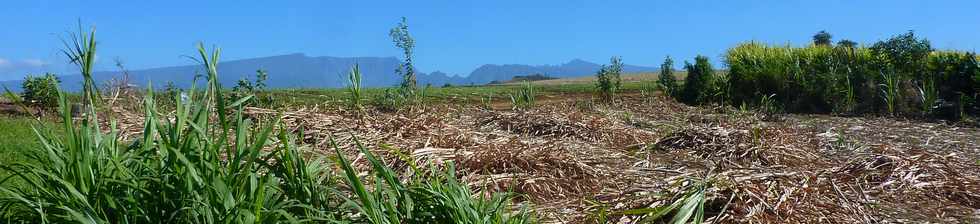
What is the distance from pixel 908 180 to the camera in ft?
16.2

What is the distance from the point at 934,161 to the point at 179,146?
15.6 feet

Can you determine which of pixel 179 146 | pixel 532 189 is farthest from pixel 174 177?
pixel 532 189

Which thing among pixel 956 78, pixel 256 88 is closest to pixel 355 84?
pixel 256 88

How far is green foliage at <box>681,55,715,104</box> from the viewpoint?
1204 cm

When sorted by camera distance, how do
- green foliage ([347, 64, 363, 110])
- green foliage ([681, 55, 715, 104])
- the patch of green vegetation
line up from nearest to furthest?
the patch of green vegetation
green foliage ([347, 64, 363, 110])
green foliage ([681, 55, 715, 104])

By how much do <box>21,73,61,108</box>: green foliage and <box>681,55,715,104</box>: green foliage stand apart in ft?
28.6

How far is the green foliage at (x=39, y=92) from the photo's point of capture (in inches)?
412

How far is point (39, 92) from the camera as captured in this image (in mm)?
10445

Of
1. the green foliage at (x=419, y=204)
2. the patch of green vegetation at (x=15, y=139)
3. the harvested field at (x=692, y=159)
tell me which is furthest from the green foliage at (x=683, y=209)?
Answer: the patch of green vegetation at (x=15, y=139)

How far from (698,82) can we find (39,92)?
29.5 feet

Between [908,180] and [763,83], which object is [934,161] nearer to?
[908,180]

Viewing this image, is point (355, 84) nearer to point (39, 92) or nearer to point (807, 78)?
point (39, 92)

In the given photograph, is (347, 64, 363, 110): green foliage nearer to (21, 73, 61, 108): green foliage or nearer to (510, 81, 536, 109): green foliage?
(510, 81, 536, 109): green foliage

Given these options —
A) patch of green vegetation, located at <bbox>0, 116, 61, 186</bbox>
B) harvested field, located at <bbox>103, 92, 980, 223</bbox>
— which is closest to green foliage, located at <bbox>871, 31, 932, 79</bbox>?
harvested field, located at <bbox>103, 92, 980, 223</bbox>
